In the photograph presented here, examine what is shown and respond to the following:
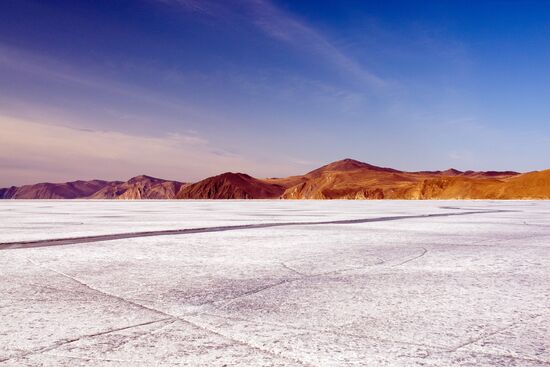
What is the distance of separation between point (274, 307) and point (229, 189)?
580 ft

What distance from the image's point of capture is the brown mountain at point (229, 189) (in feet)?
590

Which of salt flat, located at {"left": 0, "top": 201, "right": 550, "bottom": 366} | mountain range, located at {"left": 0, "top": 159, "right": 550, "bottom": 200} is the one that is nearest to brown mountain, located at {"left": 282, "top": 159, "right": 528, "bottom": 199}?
mountain range, located at {"left": 0, "top": 159, "right": 550, "bottom": 200}

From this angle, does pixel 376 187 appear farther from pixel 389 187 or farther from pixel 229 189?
pixel 229 189

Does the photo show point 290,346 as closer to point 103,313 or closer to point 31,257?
point 103,313

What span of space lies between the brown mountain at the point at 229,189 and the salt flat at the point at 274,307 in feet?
560

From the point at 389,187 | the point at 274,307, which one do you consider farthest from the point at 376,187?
the point at 274,307

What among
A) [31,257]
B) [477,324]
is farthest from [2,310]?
[477,324]

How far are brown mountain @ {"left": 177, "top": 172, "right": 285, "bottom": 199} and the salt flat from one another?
17055 cm

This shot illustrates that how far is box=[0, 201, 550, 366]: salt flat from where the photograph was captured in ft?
8.50

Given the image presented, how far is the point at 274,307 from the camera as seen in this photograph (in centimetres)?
358

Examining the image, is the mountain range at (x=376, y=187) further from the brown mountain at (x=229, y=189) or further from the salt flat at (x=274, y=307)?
the salt flat at (x=274, y=307)

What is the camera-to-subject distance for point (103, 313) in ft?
11.1

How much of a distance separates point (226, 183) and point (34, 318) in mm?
179305

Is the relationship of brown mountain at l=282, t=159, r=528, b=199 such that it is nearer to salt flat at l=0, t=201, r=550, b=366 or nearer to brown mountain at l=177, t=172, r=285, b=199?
brown mountain at l=177, t=172, r=285, b=199
